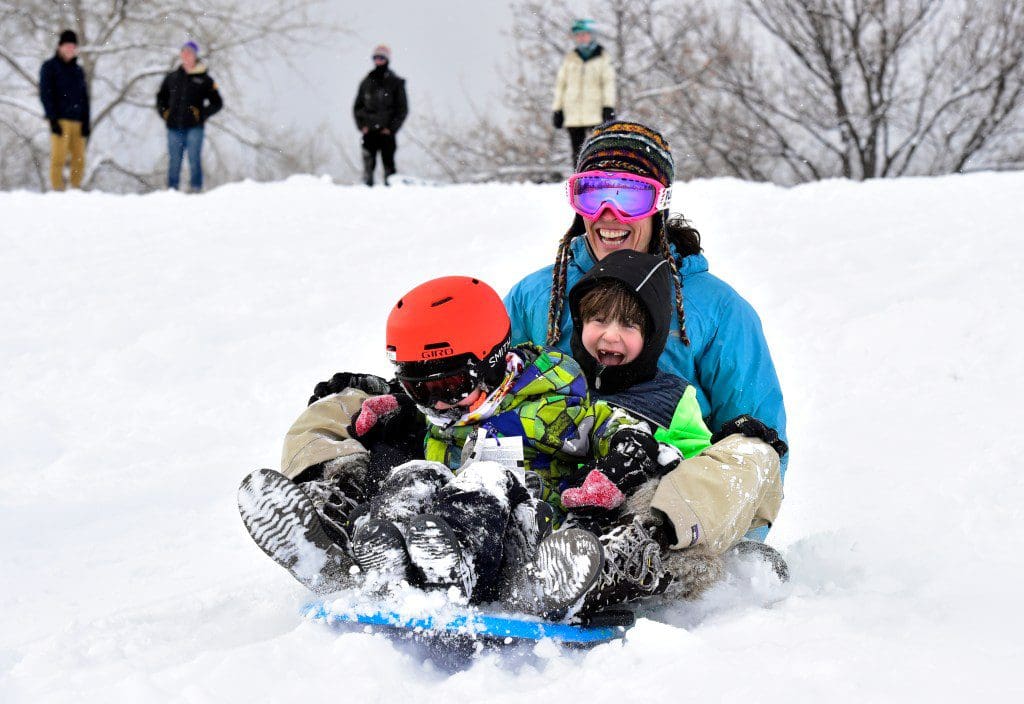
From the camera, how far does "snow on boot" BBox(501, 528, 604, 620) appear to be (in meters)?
2.09

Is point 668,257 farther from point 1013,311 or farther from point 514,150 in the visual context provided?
point 514,150

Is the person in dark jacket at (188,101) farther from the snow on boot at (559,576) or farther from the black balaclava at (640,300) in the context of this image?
the snow on boot at (559,576)

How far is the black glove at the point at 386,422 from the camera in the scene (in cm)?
284

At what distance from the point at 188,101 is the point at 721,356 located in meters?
7.49

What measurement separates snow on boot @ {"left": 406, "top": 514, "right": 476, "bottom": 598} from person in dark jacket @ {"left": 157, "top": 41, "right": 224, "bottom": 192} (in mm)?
7836

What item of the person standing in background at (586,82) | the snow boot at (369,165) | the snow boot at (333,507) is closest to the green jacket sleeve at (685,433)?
the snow boot at (333,507)

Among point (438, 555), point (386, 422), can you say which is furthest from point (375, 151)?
point (438, 555)

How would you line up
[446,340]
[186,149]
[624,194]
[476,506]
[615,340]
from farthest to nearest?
[186,149]
[624,194]
[615,340]
[446,340]
[476,506]

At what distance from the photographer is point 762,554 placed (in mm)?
2547

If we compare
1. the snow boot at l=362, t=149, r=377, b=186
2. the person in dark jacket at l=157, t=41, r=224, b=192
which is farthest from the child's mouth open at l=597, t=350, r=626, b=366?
the snow boot at l=362, t=149, r=377, b=186

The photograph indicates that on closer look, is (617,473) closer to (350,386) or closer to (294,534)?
(294,534)

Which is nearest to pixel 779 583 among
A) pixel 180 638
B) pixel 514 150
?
pixel 180 638

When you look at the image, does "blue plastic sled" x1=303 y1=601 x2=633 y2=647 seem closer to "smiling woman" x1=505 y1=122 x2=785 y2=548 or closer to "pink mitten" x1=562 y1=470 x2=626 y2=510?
"pink mitten" x1=562 y1=470 x2=626 y2=510

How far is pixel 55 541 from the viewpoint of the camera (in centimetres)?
389
